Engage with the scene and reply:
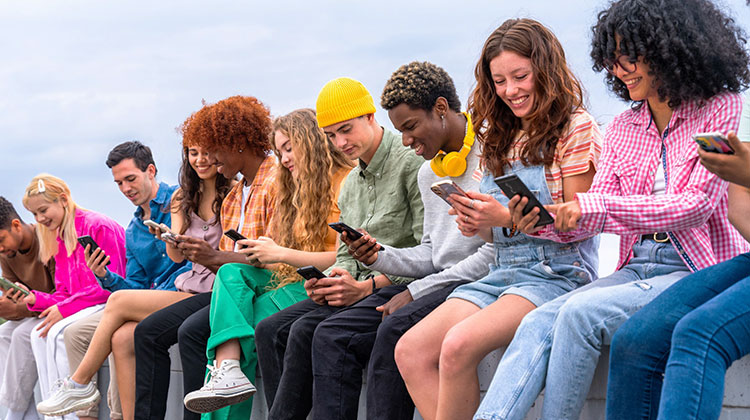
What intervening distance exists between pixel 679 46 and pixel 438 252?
4.95 ft

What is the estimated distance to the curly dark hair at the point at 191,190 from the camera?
19.0 feet

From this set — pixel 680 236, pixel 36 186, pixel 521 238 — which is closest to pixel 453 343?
pixel 521 238

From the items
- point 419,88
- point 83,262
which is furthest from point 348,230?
point 83,262

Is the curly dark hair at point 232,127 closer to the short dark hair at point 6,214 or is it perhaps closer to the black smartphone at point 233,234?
the black smartphone at point 233,234

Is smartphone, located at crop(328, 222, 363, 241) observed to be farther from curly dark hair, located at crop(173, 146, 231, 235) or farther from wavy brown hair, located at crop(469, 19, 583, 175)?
curly dark hair, located at crop(173, 146, 231, 235)

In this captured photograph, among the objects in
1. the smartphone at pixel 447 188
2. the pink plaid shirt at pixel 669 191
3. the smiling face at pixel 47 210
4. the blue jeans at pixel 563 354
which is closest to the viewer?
the blue jeans at pixel 563 354

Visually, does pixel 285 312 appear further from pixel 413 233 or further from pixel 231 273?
pixel 413 233

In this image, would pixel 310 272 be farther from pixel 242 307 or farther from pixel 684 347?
pixel 684 347

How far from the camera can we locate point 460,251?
4004 mm

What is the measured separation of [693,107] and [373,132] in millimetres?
1858

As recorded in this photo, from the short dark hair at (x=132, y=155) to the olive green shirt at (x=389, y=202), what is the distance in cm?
266

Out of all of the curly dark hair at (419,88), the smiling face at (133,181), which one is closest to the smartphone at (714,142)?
the curly dark hair at (419,88)

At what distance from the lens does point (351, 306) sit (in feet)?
13.6

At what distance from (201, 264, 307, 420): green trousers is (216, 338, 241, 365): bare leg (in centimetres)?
3
